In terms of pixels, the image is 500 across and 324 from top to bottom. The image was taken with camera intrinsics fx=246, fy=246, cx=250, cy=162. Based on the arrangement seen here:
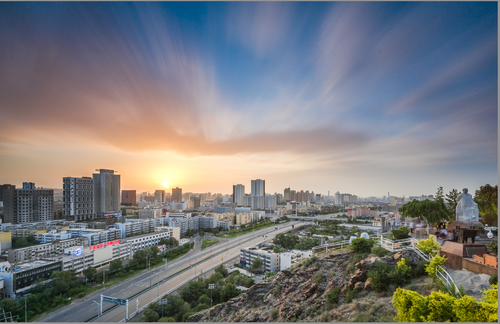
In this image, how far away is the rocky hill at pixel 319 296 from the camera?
2625 mm

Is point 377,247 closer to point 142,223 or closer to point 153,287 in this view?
point 153,287

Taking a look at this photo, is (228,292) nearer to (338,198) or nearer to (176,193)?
(338,198)

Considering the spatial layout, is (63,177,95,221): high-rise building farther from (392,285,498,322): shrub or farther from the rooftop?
(392,285,498,322): shrub

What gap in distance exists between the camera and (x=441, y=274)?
251 cm

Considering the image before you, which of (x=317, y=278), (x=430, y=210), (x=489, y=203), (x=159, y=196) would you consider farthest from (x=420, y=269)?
(x=159, y=196)

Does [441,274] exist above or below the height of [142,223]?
above

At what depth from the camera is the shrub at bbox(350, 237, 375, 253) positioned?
358 centimetres

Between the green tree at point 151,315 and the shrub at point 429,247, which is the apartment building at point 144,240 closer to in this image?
the green tree at point 151,315

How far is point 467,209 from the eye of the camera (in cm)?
407

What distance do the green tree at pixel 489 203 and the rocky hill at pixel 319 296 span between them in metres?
4.07

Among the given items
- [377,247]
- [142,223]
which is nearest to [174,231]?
[142,223]

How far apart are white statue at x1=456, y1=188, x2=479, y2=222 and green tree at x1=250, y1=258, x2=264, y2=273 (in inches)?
331

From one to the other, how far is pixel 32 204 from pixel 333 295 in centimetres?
2334

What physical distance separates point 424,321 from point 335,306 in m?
1.43
